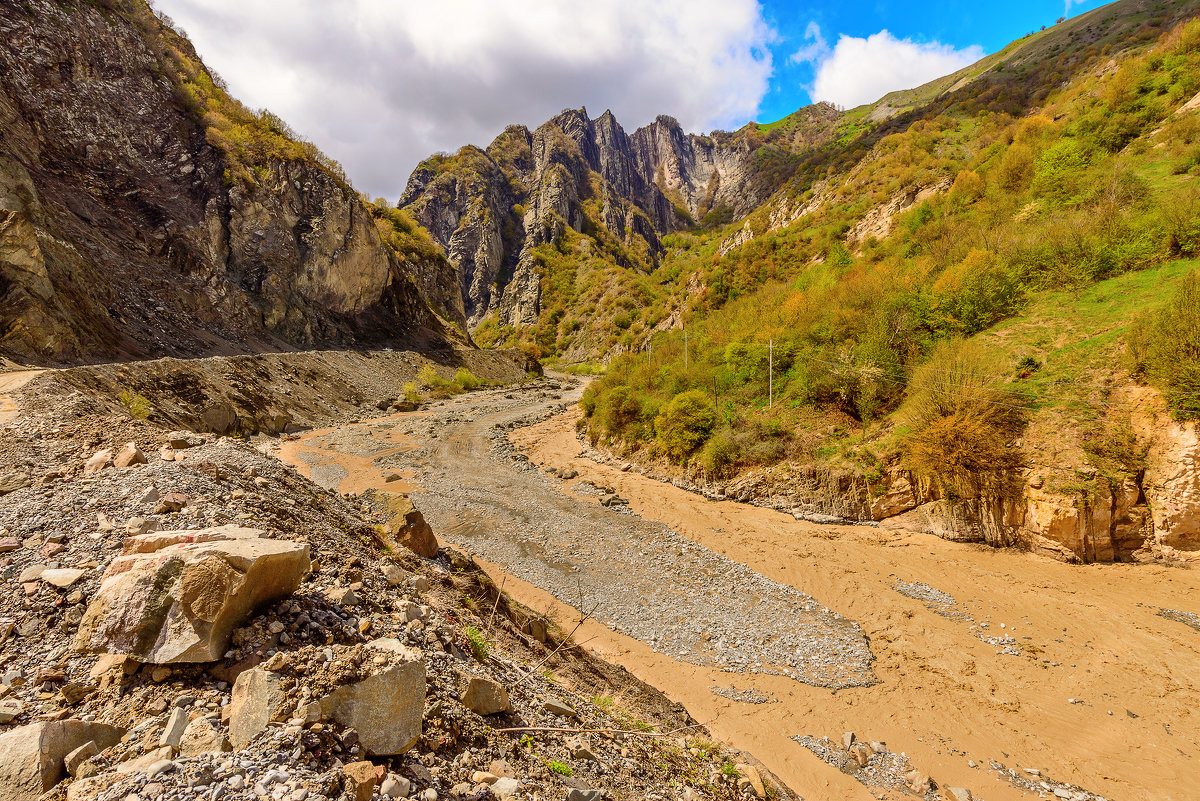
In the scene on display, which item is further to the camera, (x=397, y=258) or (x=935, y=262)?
(x=397, y=258)

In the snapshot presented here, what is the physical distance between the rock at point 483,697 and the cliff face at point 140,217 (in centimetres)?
2254

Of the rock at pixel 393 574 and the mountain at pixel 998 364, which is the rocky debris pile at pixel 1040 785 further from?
the rock at pixel 393 574

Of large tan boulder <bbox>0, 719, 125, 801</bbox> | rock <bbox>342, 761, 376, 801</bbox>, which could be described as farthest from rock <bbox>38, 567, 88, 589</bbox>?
rock <bbox>342, 761, 376, 801</bbox>

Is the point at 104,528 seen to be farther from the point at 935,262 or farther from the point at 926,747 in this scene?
the point at 935,262

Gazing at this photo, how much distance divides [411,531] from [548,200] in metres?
109

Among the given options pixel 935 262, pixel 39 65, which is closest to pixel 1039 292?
pixel 935 262

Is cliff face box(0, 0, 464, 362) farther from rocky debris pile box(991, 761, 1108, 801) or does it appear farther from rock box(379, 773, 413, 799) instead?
rocky debris pile box(991, 761, 1108, 801)

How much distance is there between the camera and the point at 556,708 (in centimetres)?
450

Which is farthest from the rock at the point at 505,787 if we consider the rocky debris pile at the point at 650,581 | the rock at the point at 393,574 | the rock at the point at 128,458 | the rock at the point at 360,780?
the rock at the point at 128,458

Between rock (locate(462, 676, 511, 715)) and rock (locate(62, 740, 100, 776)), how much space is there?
2.18 meters

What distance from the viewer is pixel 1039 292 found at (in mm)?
15266

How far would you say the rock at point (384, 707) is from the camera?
274cm

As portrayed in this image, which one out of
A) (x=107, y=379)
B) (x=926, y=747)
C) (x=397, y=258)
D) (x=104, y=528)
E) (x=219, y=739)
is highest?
(x=397, y=258)

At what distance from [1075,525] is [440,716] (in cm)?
1464
